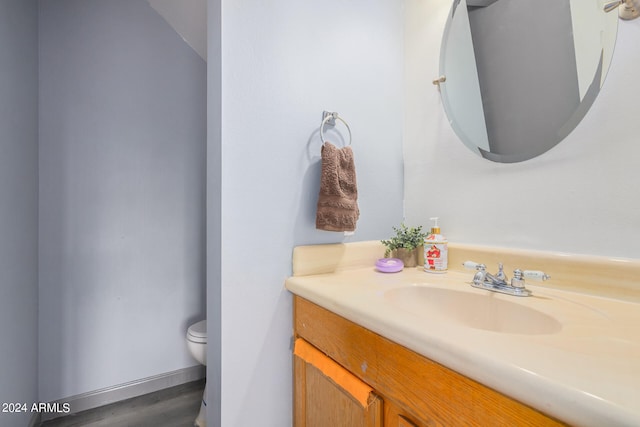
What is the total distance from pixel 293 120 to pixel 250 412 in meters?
0.99

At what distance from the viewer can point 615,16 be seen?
0.72 metres

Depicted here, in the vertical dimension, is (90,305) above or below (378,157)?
below

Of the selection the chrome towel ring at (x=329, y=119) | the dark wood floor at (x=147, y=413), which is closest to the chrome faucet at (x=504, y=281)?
the chrome towel ring at (x=329, y=119)

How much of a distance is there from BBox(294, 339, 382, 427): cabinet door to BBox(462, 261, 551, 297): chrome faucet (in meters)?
0.46

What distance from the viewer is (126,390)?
1.58 m

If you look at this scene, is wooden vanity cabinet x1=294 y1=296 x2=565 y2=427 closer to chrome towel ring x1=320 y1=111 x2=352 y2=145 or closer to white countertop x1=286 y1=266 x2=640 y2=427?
white countertop x1=286 y1=266 x2=640 y2=427

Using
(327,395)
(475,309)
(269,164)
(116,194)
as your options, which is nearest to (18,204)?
(116,194)

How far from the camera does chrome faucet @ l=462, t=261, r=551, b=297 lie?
748 mm

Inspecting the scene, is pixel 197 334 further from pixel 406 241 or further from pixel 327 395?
pixel 406 241

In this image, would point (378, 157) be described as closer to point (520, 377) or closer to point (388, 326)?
point (388, 326)

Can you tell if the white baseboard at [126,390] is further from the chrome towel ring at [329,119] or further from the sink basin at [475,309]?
the chrome towel ring at [329,119]

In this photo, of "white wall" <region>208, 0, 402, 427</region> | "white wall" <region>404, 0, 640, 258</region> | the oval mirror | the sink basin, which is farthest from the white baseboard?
the oval mirror

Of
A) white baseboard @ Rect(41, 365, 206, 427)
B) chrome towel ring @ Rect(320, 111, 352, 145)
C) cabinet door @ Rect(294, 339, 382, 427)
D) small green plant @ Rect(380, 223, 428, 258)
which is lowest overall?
white baseboard @ Rect(41, 365, 206, 427)

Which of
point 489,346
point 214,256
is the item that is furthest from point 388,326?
point 214,256
